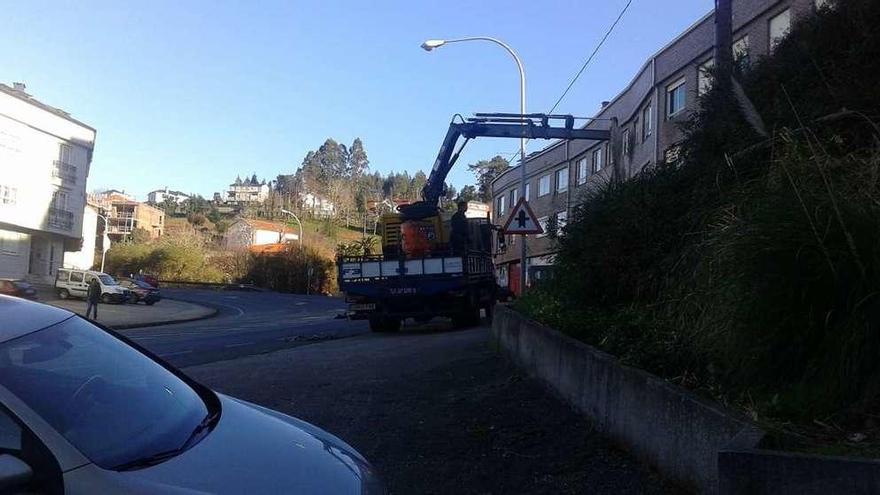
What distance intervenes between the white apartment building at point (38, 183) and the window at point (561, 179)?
99.2 feet

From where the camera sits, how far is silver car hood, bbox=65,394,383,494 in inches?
95.1

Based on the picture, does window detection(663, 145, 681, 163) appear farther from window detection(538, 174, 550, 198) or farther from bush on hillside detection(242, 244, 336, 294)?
bush on hillside detection(242, 244, 336, 294)

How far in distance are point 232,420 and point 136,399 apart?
412 mm

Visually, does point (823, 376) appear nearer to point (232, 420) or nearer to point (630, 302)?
point (232, 420)

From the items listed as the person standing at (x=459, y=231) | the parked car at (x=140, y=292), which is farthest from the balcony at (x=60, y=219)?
the person standing at (x=459, y=231)

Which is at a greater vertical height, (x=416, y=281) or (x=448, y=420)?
(x=416, y=281)

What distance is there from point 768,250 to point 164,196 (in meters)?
164

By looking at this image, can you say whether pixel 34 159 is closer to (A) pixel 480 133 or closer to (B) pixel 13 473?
(A) pixel 480 133

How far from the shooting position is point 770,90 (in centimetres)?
772

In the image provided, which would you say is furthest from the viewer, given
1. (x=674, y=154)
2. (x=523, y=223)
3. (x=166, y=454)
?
(x=523, y=223)

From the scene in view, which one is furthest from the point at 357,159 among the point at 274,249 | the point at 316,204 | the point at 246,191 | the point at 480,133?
the point at 480,133

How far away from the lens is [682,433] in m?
4.57

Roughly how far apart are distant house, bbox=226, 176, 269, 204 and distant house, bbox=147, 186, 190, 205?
10.1m

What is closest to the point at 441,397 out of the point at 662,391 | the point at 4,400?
the point at 662,391
